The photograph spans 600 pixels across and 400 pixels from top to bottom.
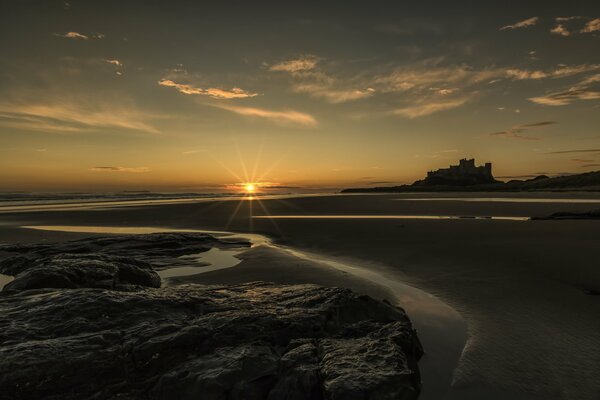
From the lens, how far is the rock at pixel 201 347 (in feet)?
9.12

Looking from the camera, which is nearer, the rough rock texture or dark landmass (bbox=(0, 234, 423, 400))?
dark landmass (bbox=(0, 234, 423, 400))

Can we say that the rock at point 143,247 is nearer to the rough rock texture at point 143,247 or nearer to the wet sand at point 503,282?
the rough rock texture at point 143,247

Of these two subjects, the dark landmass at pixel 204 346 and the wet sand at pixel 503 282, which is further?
the wet sand at pixel 503 282

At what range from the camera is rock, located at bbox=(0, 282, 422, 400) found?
9.12ft

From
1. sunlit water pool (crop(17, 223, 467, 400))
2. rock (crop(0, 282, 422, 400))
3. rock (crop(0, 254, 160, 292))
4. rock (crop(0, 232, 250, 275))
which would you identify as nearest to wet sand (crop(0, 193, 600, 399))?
sunlit water pool (crop(17, 223, 467, 400))

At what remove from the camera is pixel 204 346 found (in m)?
3.27

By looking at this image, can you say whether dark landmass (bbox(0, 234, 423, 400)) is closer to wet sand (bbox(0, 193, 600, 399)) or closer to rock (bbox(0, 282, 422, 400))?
rock (bbox(0, 282, 422, 400))

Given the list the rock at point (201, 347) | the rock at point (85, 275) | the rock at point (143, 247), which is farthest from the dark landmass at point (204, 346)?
the rock at point (143, 247)

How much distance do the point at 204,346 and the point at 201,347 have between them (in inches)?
1.1

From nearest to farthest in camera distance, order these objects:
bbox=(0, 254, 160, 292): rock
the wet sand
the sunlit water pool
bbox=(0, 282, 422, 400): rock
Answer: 1. bbox=(0, 282, 422, 400): rock
2. the wet sand
3. the sunlit water pool
4. bbox=(0, 254, 160, 292): rock

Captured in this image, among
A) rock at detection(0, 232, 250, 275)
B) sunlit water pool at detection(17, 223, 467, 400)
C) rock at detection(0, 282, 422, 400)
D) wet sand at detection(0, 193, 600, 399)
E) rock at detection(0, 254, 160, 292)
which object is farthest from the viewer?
rock at detection(0, 232, 250, 275)

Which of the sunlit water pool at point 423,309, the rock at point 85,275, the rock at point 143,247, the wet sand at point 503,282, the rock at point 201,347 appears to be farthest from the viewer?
the rock at point 143,247

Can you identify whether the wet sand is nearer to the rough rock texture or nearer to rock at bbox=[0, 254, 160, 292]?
rock at bbox=[0, 254, 160, 292]

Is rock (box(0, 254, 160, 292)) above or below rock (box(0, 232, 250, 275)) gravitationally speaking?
above
